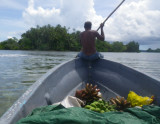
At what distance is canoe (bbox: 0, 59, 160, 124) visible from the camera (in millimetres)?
1776

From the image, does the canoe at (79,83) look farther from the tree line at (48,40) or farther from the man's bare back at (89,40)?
the tree line at (48,40)

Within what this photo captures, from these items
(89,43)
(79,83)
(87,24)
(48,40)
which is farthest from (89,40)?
(48,40)

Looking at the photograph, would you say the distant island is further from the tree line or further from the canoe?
the canoe

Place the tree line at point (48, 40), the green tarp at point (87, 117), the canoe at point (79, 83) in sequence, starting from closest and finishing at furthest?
the green tarp at point (87, 117) < the canoe at point (79, 83) < the tree line at point (48, 40)

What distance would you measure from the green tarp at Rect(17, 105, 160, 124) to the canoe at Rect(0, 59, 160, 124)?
20cm

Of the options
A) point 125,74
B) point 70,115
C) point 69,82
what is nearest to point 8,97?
point 69,82

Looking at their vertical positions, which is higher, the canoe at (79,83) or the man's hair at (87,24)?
the man's hair at (87,24)

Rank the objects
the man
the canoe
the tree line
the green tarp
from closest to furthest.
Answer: the green tarp → the canoe → the man → the tree line

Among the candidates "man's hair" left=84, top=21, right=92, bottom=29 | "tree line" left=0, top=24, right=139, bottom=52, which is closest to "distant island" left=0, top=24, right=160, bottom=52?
"tree line" left=0, top=24, right=139, bottom=52

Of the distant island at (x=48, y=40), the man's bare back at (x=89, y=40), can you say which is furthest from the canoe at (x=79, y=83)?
the distant island at (x=48, y=40)

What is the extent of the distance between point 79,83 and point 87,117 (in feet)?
7.20

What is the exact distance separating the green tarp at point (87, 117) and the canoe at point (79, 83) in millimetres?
202

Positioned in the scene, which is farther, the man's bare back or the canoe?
the man's bare back

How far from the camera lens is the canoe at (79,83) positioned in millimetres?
1776
